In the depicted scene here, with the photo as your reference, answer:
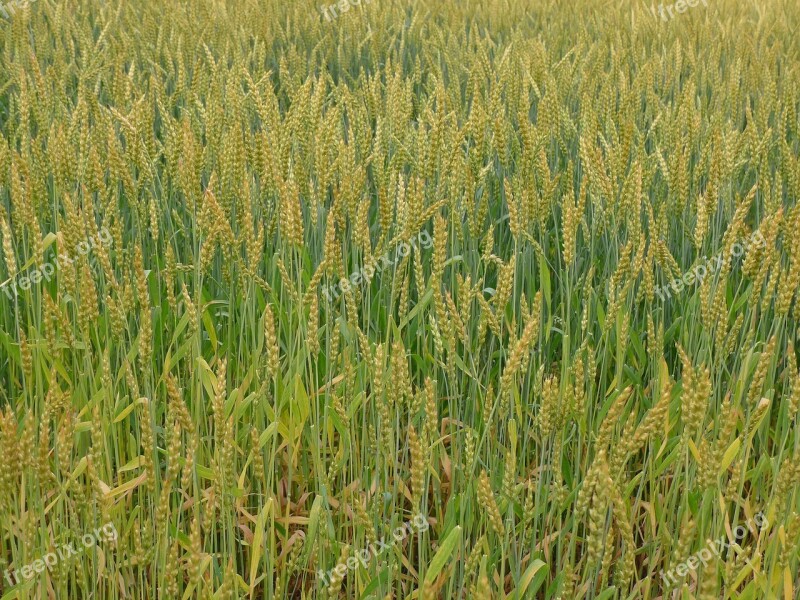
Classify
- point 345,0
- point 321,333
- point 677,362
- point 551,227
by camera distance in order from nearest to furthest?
point 321,333 → point 677,362 → point 551,227 → point 345,0

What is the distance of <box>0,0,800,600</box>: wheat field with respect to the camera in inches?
48.9

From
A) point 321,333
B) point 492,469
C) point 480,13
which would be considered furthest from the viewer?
point 480,13

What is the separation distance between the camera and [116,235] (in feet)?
4.96

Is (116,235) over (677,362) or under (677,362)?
over

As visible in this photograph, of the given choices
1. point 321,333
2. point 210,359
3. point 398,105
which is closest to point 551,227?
point 398,105

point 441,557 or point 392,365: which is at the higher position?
point 392,365

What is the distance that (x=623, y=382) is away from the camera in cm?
203

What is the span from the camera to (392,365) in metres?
1.24

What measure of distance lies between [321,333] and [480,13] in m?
3.34

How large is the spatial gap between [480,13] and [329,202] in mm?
2703

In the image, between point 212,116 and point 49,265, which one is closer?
point 212,116

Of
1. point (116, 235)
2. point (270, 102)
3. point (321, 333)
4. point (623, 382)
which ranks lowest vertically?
point (623, 382)

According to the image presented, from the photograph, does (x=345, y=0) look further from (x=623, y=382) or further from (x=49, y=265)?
(x=623, y=382)

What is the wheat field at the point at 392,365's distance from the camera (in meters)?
1.24
